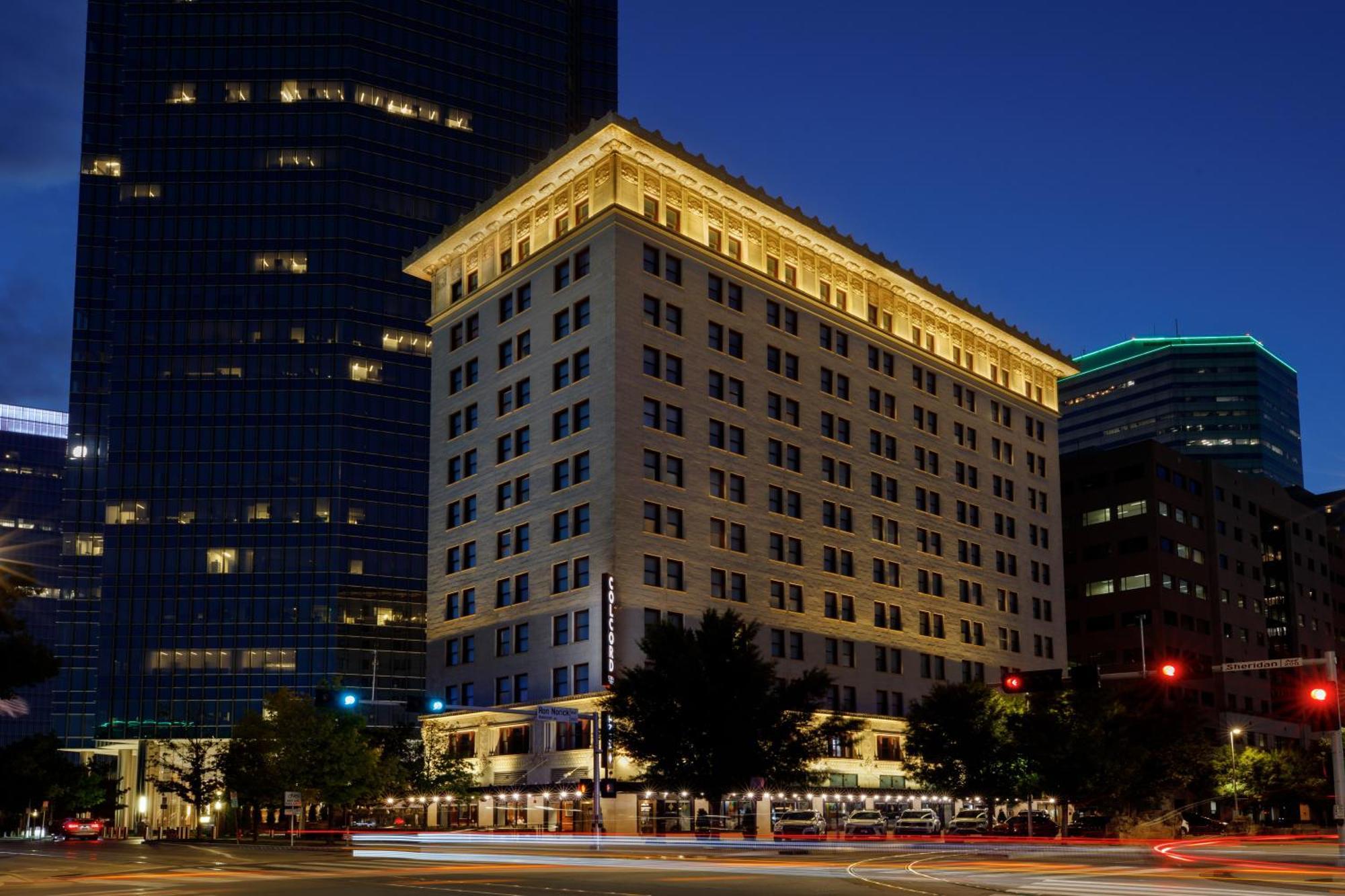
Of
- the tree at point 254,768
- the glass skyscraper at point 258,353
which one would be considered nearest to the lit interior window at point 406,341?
the glass skyscraper at point 258,353

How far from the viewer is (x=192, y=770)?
133125 mm

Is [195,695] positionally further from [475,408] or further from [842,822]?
[842,822]

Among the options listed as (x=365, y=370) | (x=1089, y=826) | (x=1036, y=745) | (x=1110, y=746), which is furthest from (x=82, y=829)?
(x=1110, y=746)

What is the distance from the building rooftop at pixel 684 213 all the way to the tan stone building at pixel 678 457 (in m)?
0.20

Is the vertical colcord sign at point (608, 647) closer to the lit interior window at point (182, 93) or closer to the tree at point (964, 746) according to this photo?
the tree at point (964, 746)

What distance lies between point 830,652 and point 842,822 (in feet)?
36.0

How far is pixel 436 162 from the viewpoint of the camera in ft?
533

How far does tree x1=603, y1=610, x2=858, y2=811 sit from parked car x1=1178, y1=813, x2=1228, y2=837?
4163 cm

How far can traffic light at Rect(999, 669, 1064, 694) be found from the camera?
139ft

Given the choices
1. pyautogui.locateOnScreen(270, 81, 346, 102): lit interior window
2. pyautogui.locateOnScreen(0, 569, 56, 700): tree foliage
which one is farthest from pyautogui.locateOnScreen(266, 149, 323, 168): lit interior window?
pyautogui.locateOnScreen(0, 569, 56, 700): tree foliage

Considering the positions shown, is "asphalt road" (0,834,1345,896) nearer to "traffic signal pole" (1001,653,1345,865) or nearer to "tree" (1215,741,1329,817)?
"traffic signal pole" (1001,653,1345,865)

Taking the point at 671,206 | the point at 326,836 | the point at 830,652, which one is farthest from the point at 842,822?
the point at 671,206

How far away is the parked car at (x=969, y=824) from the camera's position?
264 ft

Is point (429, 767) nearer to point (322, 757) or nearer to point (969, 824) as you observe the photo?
point (322, 757)
